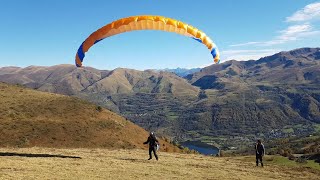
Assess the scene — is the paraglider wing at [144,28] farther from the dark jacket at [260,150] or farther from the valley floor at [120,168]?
the valley floor at [120,168]

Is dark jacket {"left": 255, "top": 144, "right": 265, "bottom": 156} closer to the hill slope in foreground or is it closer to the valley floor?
the valley floor

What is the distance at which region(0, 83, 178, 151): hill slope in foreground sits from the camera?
45594mm

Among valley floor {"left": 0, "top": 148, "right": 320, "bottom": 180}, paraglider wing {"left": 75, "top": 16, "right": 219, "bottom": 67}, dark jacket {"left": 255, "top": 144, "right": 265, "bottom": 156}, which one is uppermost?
paraglider wing {"left": 75, "top": 16, "right": 219, "bottom": 67}

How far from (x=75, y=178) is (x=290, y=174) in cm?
1409

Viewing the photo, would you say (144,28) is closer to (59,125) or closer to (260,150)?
(260,150)

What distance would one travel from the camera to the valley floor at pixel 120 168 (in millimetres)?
20719

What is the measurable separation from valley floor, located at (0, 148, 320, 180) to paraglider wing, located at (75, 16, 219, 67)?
9048 millimetres

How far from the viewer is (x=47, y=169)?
21.7 metres

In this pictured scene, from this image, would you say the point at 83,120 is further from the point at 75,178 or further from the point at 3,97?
the point at 75,178

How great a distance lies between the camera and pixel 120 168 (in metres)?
23.2

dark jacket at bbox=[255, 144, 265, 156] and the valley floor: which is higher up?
dark jacket at bbox=[255, 144, 265, 156]

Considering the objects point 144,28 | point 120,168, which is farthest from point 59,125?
point 120,168

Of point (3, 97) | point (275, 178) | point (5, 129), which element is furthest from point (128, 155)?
point (3, 97)

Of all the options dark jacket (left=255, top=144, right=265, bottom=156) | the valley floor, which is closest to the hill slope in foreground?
the valley floor
